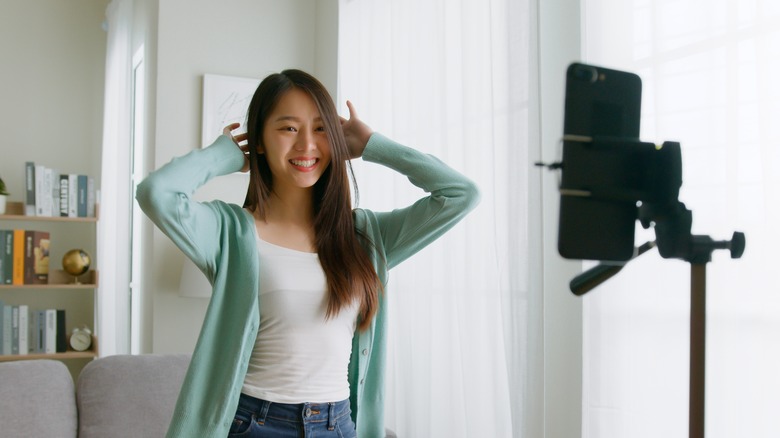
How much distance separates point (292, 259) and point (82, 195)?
3458 millimetres

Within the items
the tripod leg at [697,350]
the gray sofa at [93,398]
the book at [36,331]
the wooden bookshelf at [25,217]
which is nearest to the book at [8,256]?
the wooden bookshelf at [25,217]

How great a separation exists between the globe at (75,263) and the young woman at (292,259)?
3242mm

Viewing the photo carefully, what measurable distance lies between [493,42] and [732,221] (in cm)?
96

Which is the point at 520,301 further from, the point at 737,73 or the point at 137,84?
the point at 137,84

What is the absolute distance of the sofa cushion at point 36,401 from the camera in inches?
78.7

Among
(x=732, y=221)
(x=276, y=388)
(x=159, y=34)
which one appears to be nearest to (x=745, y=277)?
(x=732, y=221)

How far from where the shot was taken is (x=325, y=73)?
11.7 feet

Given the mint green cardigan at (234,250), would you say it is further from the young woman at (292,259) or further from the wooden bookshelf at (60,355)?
the wooden bookshelf at (60,355)

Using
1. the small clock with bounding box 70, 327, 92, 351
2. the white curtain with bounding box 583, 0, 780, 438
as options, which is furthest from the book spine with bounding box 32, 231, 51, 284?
the white curtain with bounding box 583, 0, 780, 438

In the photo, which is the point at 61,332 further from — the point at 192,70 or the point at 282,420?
the point at 282,420

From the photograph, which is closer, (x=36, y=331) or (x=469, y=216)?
(x=469, y=216)

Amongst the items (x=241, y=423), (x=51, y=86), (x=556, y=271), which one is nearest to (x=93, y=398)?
(x=241, y=423)

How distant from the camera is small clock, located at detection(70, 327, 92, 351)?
4.32m

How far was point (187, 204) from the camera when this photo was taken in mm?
1323
